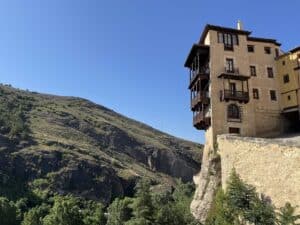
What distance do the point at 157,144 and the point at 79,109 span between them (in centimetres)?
4815

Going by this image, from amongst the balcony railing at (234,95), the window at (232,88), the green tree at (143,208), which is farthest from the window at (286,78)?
the green tree at (143,208)

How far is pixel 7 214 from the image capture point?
224 feet

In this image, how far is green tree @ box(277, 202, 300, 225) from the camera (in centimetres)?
2891

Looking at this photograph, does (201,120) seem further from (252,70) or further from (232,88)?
(252,70)

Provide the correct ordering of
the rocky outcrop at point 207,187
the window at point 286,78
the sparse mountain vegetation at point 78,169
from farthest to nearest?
the sparse mountain vegetation at point 78,169 < the window at point 286,78 < the rocky outcrop at point 207,187

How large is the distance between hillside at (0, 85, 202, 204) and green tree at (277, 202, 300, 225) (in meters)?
79.2

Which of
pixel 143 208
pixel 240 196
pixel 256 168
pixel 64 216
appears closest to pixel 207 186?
pixel 143 208

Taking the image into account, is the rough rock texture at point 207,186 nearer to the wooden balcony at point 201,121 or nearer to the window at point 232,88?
the wooden balcony at point 201,121

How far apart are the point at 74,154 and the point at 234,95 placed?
79.1 metres

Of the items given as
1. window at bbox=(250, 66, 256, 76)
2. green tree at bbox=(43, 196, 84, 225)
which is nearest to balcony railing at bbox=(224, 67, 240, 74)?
window at bbox=(250, 66, 256, 76)

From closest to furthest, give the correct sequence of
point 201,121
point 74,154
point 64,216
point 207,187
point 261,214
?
1. point 261,214
2. point 207,187
3. point 201,121
4. point 64,216
5. point 74,154

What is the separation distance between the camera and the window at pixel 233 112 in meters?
45.6

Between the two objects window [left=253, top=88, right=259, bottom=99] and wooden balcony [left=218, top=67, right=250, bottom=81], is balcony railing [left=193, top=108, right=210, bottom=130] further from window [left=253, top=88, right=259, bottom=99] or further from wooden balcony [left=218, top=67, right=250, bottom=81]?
window [left=253, top=88, right=259, bottom=99]

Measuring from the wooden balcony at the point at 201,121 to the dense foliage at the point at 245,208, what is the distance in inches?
430
